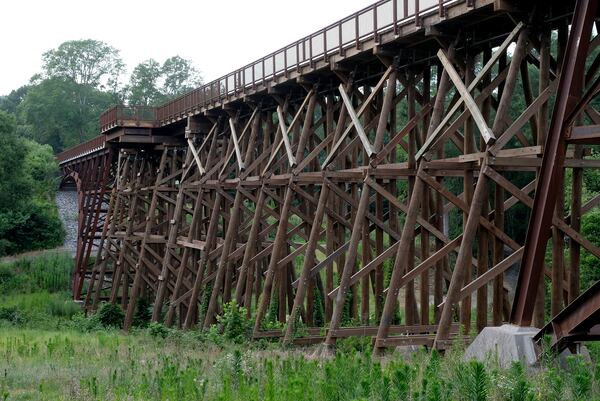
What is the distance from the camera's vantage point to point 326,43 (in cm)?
1703

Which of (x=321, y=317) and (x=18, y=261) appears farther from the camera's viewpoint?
(x=18, y=261)

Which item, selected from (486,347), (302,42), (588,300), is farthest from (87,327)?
(588,300)

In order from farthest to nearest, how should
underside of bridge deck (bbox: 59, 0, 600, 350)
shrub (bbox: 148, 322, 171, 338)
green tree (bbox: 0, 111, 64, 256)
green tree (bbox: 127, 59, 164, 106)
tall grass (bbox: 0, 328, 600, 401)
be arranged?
green tree (bbox: 127, 59, 164, 106) → green tree (bbox: 0, 111, 64, 256) → shrub (bbox: 148, 322, 171, 338) → underside of bridge deck (bbox: 59, 0, 600, 350) → tall grass (bbox: 0, 328, 600, 401)

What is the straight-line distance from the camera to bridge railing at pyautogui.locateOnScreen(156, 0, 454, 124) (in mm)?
14045

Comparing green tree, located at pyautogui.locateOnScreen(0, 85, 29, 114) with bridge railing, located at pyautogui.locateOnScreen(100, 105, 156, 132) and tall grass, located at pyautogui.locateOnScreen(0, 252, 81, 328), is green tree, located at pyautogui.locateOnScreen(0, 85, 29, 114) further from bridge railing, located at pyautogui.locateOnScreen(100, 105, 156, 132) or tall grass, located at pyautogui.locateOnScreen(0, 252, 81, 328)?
bridge railing, located at pyautogui.locateOnScreen(100, 105, 156, 132)

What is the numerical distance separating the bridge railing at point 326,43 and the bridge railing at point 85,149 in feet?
39.1

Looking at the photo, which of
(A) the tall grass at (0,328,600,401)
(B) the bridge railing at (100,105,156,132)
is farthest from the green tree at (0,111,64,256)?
(A) the tall grass at (0,328,600,401)

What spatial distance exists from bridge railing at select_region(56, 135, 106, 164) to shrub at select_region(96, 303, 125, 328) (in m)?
9.20

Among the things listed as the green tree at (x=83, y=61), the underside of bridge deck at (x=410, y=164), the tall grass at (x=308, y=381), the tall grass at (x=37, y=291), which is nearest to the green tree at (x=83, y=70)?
the green tree at (x=83, y=61)

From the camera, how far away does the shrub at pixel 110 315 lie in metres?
26.8

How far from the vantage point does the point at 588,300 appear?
7.61 m

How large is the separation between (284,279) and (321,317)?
143 centimetres

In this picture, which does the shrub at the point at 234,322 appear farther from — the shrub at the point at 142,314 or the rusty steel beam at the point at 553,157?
the shrub at the point at 142,314

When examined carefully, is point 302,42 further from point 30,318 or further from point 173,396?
point 30,318
